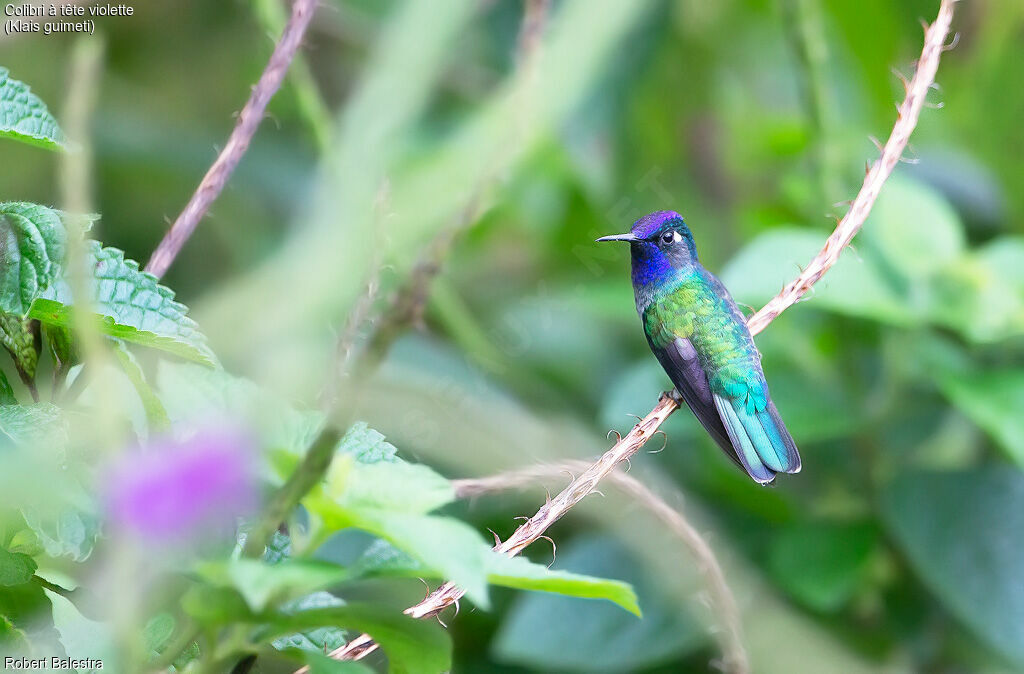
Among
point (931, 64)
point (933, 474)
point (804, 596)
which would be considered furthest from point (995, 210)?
point (931, 64)

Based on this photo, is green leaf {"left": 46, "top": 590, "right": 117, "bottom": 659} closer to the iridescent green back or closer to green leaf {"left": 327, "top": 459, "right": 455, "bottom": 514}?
green leaf {"left": 327, "top": 459, "right": 455, "bottom": 514}

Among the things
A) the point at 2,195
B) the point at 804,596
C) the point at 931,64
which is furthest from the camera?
A: the point at 2,195

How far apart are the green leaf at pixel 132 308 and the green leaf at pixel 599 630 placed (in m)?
1.21

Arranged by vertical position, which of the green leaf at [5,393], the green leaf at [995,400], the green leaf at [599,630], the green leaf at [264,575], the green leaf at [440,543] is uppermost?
the green leaf at [995,400]

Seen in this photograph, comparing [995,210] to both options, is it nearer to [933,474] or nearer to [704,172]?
[704,172]

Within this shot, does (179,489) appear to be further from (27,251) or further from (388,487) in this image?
(27,251)

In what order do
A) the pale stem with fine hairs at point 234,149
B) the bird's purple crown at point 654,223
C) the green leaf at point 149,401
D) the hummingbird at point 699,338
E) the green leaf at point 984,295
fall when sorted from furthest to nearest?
the green leaf at point 984,295 → the bird's purple crown at point 654,223 → the hummingbird at point 699,338 → the pale stem with fine hairs at point 234,149 → the green leaf at point 149,401

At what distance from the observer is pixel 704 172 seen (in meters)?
2.86

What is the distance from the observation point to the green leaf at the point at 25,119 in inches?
26.6

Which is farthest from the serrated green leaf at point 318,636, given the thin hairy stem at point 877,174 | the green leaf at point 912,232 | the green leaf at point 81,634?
the green leaf at point 912,232

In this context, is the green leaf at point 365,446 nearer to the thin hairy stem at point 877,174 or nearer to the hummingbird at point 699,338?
the thin hairy stem at point 877,174

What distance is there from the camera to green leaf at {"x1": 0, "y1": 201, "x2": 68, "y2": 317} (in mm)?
643

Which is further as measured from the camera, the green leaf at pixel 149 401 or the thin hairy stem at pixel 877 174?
the thin hairy stem at pixel 877 174

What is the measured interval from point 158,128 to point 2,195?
60 cm
